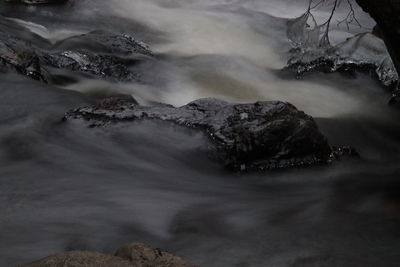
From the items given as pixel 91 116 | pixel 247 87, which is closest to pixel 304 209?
pixel 91 116

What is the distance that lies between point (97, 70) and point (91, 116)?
239 cm

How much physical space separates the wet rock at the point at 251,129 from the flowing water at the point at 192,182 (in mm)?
129

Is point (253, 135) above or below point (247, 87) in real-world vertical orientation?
above

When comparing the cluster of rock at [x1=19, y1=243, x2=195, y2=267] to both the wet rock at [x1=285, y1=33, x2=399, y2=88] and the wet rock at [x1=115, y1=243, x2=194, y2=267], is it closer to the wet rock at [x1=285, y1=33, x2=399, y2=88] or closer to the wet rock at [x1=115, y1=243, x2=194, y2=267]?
the wet rock at [x1=115, y1=243, x2=194, y2=267]

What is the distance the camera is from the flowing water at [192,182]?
4.08m

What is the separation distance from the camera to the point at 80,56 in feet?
28.5

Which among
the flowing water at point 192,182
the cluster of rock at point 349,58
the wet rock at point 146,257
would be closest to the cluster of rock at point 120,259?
the wet rock at point 146,257

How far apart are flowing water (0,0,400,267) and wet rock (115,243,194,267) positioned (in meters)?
0.88

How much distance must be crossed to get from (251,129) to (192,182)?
0.80 meters

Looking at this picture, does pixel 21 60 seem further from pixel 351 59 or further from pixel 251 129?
pixel 351 59

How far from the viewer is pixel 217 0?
44.8ft

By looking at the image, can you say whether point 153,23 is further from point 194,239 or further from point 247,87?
point 194,239

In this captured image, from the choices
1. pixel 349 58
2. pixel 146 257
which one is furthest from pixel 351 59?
pixel 146 257

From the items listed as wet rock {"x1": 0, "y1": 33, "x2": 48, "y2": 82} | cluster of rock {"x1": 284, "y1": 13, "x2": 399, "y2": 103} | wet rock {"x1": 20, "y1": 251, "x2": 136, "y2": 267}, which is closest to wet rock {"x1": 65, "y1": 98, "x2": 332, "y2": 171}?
wet rock {"x1": 0, "y1": 33, "x2": 48, "y2": 82}
